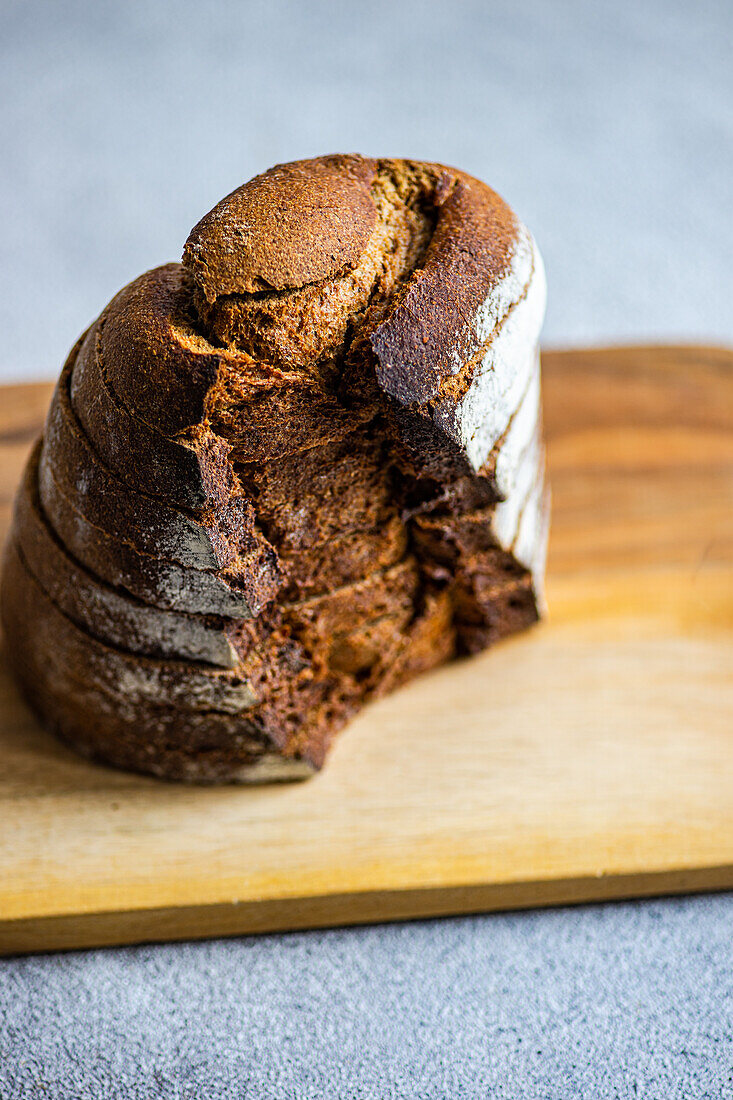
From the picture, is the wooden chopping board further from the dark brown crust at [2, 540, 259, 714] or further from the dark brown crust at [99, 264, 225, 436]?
the dark brown crust at [99, 264, 225, 436]

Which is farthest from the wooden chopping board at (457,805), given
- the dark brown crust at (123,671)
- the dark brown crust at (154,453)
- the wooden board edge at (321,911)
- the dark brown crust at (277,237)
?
the dark brown crust at (277,237)

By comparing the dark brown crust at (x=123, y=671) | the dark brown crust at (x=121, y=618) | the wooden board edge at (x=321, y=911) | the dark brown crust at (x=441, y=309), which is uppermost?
the dark brown crust at (x=441, y=309)

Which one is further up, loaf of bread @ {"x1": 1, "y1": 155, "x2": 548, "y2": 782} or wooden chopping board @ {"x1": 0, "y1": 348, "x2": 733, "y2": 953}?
loaf of bread @ {"x1": 1, "y1": 155, "x2": 548, "y2": 782}

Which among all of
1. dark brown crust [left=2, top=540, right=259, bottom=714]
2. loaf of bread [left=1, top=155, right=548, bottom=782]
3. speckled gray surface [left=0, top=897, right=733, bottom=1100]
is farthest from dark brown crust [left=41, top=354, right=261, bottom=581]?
speckled gray surface [left=0, top=897, right=733, bottom=1100]

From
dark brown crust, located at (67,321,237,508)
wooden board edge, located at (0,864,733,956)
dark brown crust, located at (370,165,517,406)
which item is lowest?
wooden board edge, located at (0,864,733,956)

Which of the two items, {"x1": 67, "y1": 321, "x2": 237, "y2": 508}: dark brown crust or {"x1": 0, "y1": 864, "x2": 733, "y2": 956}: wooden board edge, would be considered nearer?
{"x1": 67, "y1": 321, "x2": 237, "y2": 508}: dark brown crust

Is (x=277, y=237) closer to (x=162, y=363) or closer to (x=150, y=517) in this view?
(x=162, y=363)

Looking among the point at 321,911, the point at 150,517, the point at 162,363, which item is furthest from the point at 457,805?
the point at 162,363

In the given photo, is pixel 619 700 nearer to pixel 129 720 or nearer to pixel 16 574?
pixel 129 720

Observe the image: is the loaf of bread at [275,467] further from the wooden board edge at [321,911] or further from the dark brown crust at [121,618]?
the wooden board edge at [321,911]

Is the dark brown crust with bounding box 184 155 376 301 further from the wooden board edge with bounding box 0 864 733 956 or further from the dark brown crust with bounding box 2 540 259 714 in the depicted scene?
the wooden board edge with bounding box 0 864 733 956
